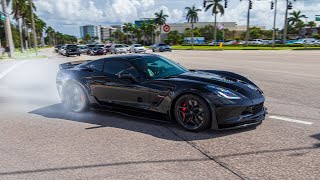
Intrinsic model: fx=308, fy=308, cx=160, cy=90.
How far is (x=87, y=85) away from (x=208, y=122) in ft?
9.58

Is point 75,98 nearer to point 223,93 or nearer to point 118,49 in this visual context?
point 223,93

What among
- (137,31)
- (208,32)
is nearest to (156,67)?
(137,31)

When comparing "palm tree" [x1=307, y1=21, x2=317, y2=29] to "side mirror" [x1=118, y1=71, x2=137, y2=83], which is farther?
"palm tree" [x1=307, y1=21, x2=317, y2=29]

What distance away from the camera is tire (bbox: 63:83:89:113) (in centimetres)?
676

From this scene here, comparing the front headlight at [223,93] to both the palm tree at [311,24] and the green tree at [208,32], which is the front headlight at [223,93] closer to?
the green tree at [208,32]

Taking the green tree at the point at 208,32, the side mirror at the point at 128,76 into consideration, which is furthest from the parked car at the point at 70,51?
the green tree at the point at 208,32

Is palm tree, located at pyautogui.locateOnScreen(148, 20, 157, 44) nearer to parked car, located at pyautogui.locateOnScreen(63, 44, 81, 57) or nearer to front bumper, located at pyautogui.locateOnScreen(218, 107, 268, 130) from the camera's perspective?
parked car, located at pyautogui.locateOnScreen(63, 44, 81, 57)

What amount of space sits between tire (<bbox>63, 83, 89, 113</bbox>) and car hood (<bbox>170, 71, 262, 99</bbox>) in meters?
2.29

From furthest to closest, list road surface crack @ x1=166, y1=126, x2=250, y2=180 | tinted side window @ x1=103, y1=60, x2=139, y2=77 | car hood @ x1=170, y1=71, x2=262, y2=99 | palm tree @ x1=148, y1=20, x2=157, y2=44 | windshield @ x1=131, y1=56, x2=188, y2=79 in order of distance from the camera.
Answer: palm tree @ x1=148, y1=20, x2=157, y2=44 → tinted side window @ x1=103, y1=60, x2=139, y2=77 → windshield @ x1=131, y1=56, x2=188, y2=79 → car hood @ x1=170, y1=71, x2=262, y2=99 → road surface crack @ x1=166, y1=126, x2=250, y2=180

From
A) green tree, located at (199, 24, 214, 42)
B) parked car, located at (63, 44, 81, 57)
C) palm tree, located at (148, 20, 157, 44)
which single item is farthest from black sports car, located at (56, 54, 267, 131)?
green tree, located at (199, 24, 214, 42)

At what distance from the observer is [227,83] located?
5.32 meters

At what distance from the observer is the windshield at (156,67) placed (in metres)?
5.87

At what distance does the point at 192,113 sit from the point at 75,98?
3054 mm

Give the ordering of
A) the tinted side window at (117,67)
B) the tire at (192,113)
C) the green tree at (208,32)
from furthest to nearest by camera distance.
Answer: the green tree at (208,32) < the tinted side window at (117,67) < the tire at (192,113)
